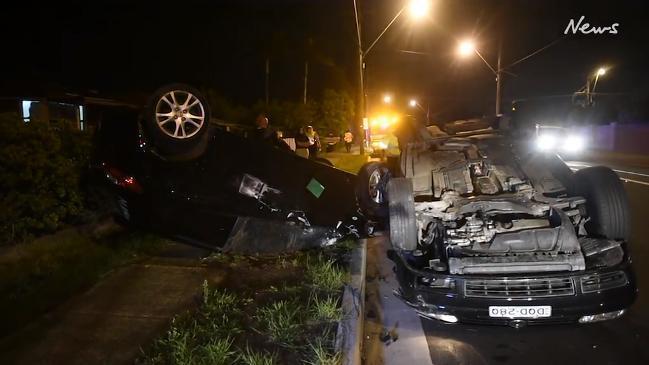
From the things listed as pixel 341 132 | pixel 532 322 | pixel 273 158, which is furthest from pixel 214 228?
pixel 341 132

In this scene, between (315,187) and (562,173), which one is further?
(315,187)

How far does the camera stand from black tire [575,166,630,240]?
498 centimetres

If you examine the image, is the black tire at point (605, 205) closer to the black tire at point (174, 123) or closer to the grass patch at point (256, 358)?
the grass patch at point (256, 358)

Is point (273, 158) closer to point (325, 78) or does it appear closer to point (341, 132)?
point (341, 132)

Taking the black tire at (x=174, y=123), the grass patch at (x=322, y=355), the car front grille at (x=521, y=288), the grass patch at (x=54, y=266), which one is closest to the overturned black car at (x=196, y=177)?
A: the black tire at (x=174, y=123)

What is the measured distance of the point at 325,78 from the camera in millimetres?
42938

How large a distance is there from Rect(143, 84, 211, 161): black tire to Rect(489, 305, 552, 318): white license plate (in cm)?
318

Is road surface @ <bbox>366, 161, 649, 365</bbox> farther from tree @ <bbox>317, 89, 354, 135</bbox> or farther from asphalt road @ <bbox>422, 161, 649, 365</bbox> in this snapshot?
tree @ <bbox>317, 89, 354, 135</bbox>

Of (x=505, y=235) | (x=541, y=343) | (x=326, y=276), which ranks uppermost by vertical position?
(x=505, y=235)

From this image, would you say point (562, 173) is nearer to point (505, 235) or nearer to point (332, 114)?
point (505, 235)

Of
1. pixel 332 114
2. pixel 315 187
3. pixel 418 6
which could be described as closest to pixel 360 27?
pixel 418 6

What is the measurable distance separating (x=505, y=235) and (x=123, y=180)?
3.78 meters

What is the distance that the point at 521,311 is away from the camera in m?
4.12

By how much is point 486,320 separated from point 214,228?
9.30ft
